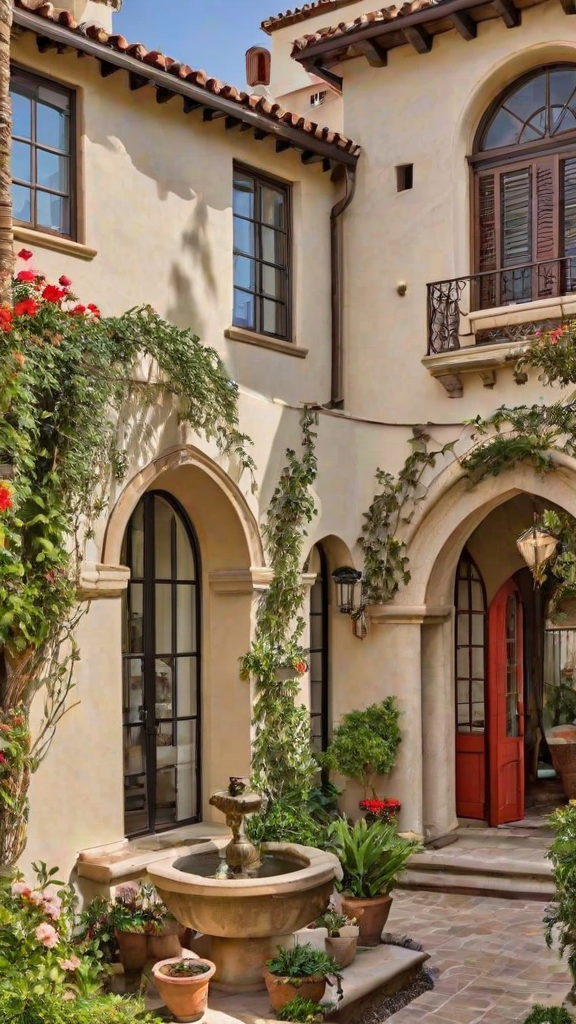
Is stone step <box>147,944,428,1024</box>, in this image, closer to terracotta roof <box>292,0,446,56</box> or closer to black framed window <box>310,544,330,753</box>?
black framed window <box>310,544,330,753</box>

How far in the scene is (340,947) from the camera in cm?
792

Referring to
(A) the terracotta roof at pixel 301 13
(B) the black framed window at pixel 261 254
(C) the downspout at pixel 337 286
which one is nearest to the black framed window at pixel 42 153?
(B) the black framed window at pixel 261 254

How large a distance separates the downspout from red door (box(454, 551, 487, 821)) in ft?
7.97

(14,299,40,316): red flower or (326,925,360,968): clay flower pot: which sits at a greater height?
(14,299,40,316): red flower

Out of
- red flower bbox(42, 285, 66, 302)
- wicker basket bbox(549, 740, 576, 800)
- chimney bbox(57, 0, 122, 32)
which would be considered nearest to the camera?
red flower bbox(42, 285, 66, 302)

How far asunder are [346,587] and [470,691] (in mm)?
2293

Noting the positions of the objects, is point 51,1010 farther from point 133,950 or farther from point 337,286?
point 337,286

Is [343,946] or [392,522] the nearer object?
[343,946]

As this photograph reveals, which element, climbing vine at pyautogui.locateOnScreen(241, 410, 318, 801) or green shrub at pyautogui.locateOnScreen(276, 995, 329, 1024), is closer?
green shrub at pyautogui.locateOnScreen(276, 995, 329, 1024)

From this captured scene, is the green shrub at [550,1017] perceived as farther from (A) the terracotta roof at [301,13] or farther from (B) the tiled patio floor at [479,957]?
(A) the terracotta roof at [301,13]

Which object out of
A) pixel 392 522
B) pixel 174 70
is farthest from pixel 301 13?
pixel 392 522

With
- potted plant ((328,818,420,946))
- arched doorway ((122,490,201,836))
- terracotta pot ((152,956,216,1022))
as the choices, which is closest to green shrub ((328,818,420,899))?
potted plant ((328,818,420,946))

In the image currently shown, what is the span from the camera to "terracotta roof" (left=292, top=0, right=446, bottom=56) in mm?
11500

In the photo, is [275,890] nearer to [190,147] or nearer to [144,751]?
[144,751]
